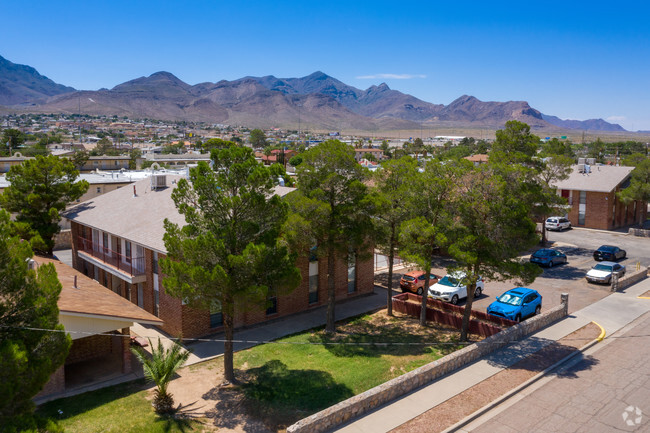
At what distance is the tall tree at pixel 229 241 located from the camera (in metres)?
16.1

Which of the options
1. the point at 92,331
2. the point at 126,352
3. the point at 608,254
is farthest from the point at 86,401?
the point at 608,254

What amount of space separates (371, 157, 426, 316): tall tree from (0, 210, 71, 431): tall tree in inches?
565

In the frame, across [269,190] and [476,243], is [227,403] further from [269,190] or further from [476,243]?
[476,243]

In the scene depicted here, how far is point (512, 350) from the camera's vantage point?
20438 millimetres

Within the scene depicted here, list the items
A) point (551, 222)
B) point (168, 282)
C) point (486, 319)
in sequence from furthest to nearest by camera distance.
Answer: point (551, 222) → point (486, 319) → point (168, 282)

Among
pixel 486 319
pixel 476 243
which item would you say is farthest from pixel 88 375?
pixel 486 319

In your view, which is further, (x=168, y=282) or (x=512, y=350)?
(x=512, y=350)

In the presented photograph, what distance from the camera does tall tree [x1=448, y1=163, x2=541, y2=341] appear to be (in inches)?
773

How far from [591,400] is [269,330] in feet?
44.9

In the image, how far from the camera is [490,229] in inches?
776

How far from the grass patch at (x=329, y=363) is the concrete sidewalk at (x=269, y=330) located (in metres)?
0.83

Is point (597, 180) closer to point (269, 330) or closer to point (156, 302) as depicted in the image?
point (269, 330)

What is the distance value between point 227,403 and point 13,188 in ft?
73.8

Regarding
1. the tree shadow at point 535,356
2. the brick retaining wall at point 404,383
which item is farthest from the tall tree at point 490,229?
the tree shadow at point 535,356
